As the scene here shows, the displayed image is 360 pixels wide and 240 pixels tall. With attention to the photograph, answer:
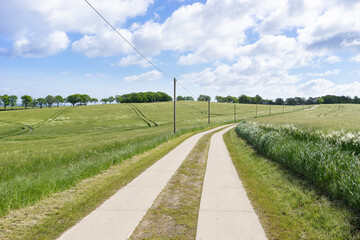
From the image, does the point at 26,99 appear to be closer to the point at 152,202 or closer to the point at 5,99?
the point at 5,99

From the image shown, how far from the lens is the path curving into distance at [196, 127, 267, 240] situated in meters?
4.48

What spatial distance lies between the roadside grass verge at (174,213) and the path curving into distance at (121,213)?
0.68 ft

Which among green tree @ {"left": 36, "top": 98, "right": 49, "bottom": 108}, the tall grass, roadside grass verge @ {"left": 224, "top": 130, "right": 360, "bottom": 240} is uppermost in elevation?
green tree @ {"left": 36, "top": 98, "right": 49, "bottom": 108}

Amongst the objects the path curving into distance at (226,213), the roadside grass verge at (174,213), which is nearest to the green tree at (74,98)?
the roadside grass verge at (174,213)

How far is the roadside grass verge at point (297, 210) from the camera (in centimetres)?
459

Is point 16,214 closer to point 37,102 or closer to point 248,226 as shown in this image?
point 248,226

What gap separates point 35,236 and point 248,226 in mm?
4383

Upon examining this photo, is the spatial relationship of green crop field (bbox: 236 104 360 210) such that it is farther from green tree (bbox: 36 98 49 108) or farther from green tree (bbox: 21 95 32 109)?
green tree (bbox: 36 98 49 108)

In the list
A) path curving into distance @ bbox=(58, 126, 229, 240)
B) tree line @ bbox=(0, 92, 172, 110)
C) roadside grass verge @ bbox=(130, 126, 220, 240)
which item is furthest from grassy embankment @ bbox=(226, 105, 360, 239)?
tree line @ bbox=(0, 92, 172, 110)

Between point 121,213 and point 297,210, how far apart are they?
4464 mm

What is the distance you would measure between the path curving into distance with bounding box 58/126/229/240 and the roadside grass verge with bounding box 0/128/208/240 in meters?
0.27

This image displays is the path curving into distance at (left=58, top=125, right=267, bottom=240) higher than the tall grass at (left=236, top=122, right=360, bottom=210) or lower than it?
lower

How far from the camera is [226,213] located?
216 inches

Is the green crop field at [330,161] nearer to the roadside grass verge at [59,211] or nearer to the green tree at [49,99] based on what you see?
the roadside grass verge at [59,211]
